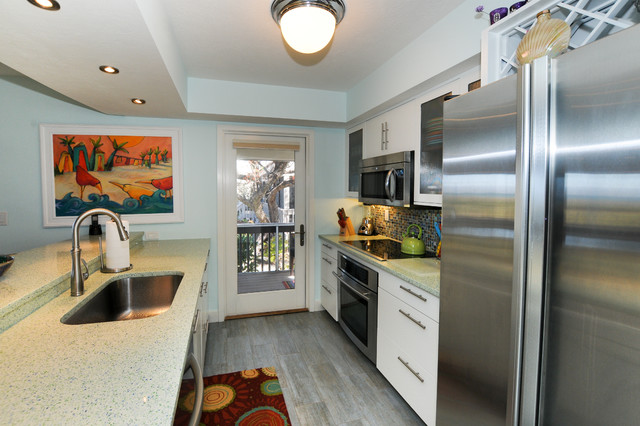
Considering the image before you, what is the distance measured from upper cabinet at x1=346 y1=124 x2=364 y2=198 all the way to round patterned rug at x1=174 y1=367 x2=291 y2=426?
6.24 ft

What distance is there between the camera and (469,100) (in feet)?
4.04

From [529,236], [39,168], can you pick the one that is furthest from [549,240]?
[39,168]

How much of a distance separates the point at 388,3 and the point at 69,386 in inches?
82.8

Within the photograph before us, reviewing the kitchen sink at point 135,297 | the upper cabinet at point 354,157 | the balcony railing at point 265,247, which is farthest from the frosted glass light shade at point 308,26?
the balcony railing at point 265,247

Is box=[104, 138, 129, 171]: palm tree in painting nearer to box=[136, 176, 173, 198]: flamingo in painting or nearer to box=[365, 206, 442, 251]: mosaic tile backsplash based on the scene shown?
box=[136, 176, 173, 198]: flamingo in painting

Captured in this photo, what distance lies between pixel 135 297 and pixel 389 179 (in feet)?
6.21

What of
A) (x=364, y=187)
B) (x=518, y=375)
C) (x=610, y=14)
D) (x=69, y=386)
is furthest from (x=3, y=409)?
(x=364, y=187)

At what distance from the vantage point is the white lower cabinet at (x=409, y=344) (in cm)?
173

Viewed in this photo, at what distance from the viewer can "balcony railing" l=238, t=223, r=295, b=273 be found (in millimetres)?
3508

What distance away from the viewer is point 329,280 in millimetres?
3391

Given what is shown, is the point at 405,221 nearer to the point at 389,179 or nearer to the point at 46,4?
the point at 389,179

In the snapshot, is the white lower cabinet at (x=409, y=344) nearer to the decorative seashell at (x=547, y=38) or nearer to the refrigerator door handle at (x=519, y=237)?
the refrigerator door handle at (x=519, y=237)

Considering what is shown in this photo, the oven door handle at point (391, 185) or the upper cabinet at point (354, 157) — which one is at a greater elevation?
the upper cabinet at point (354, 157)

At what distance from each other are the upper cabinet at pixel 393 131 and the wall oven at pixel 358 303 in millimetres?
984
